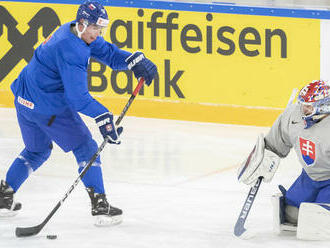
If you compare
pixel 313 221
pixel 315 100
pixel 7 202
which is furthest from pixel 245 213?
pixel 7 202

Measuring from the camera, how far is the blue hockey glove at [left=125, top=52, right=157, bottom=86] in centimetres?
480

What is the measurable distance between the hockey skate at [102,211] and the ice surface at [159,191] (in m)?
0.05

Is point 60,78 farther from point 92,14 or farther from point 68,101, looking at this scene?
point 92,14

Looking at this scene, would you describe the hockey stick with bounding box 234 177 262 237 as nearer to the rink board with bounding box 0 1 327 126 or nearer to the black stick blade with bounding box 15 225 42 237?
the black stick blade with bounding box 15 225 42 237

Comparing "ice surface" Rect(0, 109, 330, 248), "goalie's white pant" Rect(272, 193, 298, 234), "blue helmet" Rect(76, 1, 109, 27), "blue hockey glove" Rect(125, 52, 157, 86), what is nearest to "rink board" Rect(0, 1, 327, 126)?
"ice surface" Rect(0, 109, 330, 248)

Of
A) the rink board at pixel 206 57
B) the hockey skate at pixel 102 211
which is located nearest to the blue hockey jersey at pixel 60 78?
the hockey skate at pixel 102 211

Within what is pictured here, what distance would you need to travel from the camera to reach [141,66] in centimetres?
480

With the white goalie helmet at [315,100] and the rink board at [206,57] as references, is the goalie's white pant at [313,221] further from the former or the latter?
the rink board at [206,57]

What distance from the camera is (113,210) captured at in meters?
4.64

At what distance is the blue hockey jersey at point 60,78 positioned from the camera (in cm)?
436

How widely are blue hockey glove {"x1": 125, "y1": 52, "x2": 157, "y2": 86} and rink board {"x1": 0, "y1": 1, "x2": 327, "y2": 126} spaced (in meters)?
2.35

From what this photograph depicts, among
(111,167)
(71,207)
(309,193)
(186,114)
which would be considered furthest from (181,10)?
(309,193)

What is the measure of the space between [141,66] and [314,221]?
1207 millimetres

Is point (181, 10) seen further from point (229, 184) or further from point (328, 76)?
point (229, 184)
